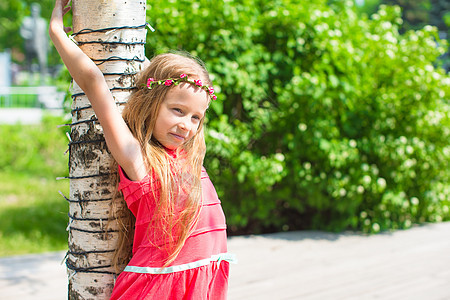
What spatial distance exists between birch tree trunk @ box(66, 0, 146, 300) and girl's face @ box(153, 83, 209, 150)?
18 cm

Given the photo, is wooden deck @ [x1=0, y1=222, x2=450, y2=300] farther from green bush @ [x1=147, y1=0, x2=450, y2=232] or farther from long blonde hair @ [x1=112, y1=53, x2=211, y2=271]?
long blonde hair @ [x1=112, y1=53, x2=211, y2=271]

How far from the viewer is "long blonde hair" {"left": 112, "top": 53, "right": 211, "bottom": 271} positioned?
1.51 meters

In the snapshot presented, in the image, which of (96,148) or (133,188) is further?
(96,148)

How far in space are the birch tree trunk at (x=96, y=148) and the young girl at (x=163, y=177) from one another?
9cm

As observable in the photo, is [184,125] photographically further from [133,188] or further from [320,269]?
[320,269]

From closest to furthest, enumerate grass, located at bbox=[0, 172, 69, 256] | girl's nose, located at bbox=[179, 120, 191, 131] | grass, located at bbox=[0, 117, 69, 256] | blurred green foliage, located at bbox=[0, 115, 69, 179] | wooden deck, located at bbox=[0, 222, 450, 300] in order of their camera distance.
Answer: girl's nose, located at bbox=[179, 120, 191, 131]
wooden deck, located at bbox=[0, 222, 450, 300]
grass, located at bbox=[0, 172, 69, 256]
grass, located at bbox=[0, 117, 69, 256]
blurred green foliage, located at bbox=[0, 115, 69, 179]

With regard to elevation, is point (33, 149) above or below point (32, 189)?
above

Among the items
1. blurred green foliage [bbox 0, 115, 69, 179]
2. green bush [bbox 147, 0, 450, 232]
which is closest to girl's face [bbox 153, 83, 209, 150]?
green bush [bbox 147, 0, 450, 232]

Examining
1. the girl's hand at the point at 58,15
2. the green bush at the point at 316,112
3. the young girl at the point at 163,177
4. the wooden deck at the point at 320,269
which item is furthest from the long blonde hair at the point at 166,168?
the green bush at the point at 316,112

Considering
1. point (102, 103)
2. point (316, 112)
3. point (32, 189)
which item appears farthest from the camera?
point (32, 189)

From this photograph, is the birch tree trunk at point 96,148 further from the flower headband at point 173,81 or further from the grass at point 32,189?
the grass at point 32,189

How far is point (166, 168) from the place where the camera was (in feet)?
5.05

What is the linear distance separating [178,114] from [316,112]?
9.99ft

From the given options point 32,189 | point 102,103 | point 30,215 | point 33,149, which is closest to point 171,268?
point 102,103
